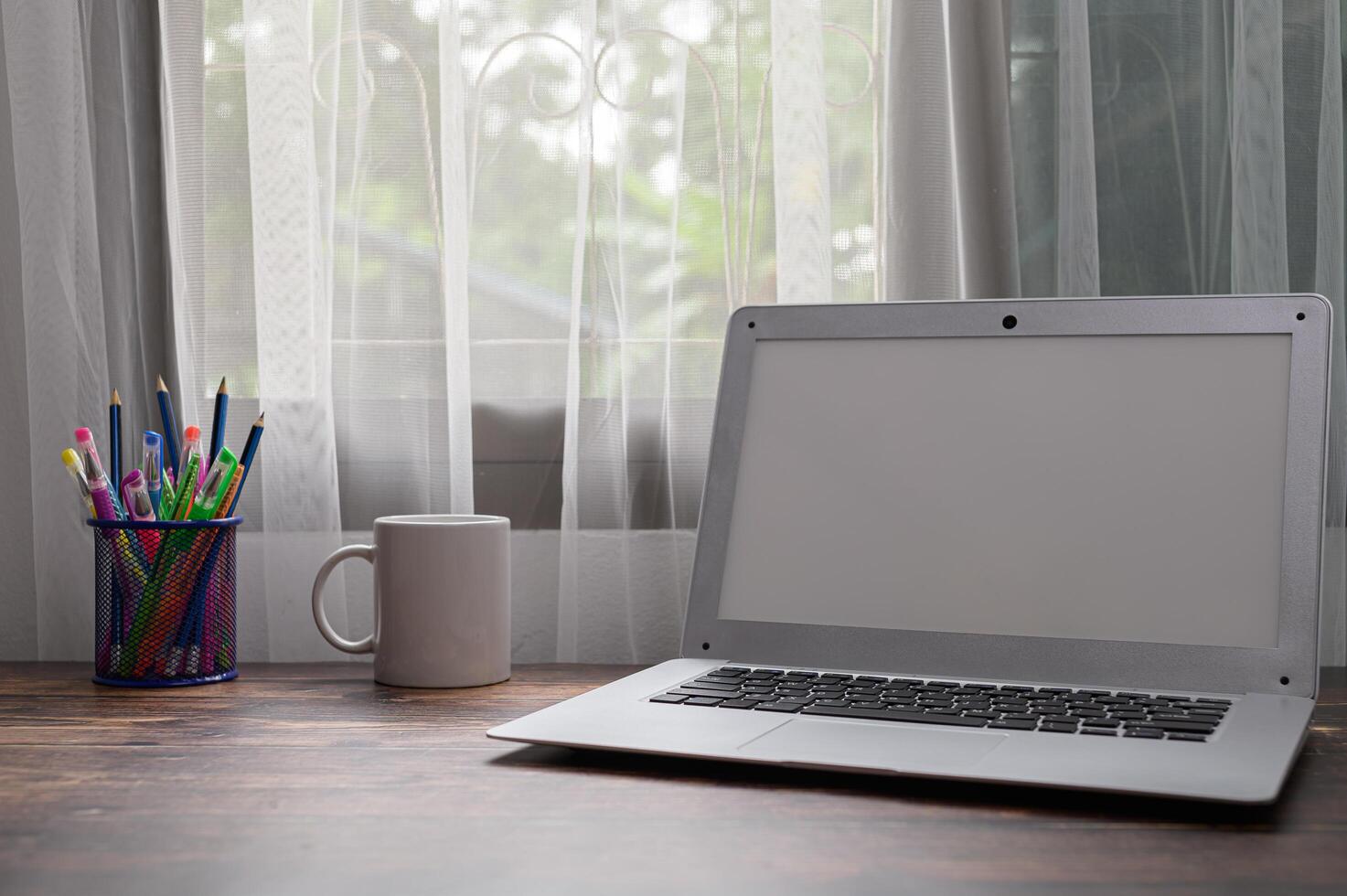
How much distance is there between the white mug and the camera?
880 mm

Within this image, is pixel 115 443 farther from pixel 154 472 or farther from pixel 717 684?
pixel 717 684

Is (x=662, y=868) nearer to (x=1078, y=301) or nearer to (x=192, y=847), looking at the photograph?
(x=192, y=847)

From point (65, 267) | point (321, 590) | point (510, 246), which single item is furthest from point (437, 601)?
point (65, 267)

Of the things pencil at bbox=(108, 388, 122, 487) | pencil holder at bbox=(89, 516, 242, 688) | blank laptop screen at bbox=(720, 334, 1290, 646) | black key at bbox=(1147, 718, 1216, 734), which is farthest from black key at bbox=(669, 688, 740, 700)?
pencil at bbox=(108, 388, 122, 487)

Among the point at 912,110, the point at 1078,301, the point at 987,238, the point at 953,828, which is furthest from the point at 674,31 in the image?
the point at 953,828

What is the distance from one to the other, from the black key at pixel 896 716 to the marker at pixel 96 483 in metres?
0.56

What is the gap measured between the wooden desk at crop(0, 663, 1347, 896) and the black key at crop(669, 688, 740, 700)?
0.09m

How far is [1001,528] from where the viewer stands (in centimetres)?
84

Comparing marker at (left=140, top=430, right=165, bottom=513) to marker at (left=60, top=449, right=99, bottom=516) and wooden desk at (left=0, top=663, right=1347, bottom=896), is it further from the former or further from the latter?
wooden desk at (left=0, top=663, right=1347, bottom=896)

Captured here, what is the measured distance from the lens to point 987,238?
1012mm

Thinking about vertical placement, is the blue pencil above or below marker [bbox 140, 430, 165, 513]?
above

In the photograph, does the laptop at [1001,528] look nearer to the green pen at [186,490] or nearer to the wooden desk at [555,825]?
the wooden desk at [555,825]

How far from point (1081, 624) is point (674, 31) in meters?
0.60

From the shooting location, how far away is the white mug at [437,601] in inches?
34.7
